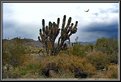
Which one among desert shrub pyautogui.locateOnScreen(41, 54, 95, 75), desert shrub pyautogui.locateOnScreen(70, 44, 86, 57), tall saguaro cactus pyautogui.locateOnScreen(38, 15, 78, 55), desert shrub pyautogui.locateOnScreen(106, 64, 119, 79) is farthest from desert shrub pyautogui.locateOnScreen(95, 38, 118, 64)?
tall saguaro cactus pyautogui.locateOnScreen(38, 15, 78, 55)

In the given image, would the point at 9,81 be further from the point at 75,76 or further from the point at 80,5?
the point at 80,5

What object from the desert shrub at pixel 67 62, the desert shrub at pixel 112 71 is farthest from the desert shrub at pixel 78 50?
the desert shrub at pixel 112 71

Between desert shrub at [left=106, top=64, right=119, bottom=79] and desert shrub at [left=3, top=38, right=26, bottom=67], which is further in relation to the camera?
desert shrub at [left=3, top=38, right=26, bottom=67]

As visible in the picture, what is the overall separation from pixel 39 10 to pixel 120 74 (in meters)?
2.66

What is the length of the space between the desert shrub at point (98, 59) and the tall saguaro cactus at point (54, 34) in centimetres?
75

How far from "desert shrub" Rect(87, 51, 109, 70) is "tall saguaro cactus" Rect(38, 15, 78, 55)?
0.75 m

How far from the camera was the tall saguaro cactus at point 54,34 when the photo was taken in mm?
12961

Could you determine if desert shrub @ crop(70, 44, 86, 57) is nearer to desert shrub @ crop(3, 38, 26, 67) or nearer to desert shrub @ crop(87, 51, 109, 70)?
desert shrub @ crop(87, 51, 109, 70)

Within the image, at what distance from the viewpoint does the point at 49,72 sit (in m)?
12.9

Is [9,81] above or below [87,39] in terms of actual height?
below

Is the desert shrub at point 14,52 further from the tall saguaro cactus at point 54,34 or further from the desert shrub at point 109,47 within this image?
the desert shrub at point 109,47

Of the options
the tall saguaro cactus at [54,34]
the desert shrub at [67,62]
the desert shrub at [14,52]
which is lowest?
the desert shrub at [67,62]

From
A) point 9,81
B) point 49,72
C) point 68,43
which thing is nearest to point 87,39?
point 68,43

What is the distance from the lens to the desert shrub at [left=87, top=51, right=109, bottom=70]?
1290 cm
